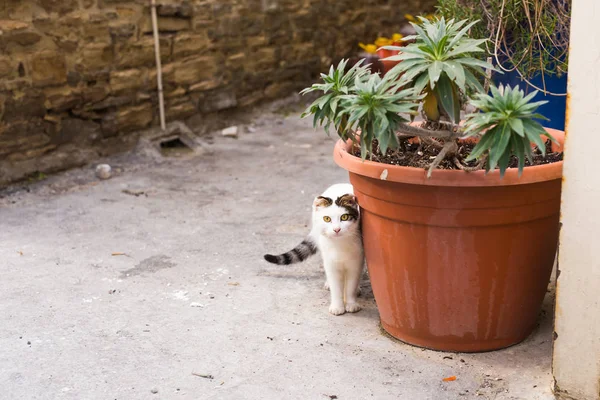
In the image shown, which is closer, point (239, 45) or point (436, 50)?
point (436, 50)

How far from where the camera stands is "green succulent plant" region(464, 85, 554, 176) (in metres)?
2.01

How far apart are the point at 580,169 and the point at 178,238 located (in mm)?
2253

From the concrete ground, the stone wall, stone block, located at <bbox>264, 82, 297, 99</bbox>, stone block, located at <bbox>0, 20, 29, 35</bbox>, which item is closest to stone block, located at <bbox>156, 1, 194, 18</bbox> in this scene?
the stone wall

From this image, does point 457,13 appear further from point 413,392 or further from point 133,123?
point 133,123

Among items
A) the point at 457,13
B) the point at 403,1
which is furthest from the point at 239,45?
the point at 457,13

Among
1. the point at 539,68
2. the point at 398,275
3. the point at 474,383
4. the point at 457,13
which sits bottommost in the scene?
the point at 474,383

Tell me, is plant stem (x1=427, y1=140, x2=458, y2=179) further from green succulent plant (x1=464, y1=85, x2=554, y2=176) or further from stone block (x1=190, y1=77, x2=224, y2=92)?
stone block (x1=190, y1=77, x2=224, y2=92)

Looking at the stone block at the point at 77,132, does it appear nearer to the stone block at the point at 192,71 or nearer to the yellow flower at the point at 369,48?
the stone block at the point at 192,71

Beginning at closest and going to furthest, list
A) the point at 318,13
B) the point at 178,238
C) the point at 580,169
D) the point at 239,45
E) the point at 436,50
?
the point at 580,169
the point at 436,50
the point at 178,238
the point at 239,45
the point at 318,13

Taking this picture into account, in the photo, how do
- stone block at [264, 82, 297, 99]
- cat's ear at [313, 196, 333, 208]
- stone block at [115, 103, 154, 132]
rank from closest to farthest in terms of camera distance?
cat's ear at [313, 196, 333, 208], stone block at [115, 103, 154, 132], stone block at [264, 82, 297, 99]

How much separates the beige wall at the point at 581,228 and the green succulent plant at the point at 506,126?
10 centimetres

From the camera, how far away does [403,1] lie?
8.02 m

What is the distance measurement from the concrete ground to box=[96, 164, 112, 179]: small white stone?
0.18 meters

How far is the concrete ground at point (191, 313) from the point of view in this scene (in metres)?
2.35
